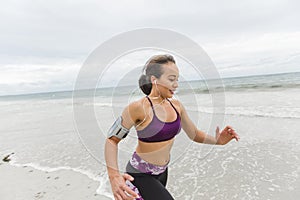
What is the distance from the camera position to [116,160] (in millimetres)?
1682

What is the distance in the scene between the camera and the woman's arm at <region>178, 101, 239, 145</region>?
7.53ft

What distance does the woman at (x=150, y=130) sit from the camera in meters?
1.69

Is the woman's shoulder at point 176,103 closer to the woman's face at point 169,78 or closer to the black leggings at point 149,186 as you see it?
the woman's face at point 169,78

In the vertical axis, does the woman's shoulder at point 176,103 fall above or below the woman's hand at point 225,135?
above

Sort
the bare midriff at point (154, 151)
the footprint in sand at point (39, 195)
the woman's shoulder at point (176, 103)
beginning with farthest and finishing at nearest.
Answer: the footprint in sand at point (39, 195), the woman's shoulder at point (176, 103), the bare midriff at point (154, 151)

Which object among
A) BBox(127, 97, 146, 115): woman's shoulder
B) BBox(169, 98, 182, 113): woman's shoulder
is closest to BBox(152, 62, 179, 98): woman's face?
BBox(127, 97, 146, 115): woman's shoulder

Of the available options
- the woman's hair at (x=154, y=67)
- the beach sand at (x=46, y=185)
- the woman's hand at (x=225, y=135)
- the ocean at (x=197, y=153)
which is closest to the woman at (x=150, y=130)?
the woman's hair at (x=154, y=67)

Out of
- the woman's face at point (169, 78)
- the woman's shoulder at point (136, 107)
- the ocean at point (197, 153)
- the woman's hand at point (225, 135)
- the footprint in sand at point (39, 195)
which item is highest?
the woman's face at point (169, 78)

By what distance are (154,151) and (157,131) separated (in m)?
0.23

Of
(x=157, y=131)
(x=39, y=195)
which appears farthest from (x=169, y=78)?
(x=39, y=195)

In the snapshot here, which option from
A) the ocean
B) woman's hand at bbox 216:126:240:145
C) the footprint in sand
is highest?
woman's hand at bbox 216:126:240:145

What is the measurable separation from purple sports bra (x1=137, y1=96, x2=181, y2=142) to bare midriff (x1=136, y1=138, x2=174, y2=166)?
57 mm

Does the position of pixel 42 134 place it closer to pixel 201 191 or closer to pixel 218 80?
pixel 201 191

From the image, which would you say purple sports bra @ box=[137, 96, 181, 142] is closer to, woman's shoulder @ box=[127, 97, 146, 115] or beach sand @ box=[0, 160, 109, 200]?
woman's shoulder @ box=[127, 97, 146, 115]
